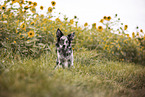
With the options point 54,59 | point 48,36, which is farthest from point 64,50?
point 48,36

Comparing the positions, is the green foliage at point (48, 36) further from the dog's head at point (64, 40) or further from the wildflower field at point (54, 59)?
the dog's head at point (64, 40)

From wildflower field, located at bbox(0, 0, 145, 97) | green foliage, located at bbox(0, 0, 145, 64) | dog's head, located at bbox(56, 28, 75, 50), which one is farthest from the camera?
green foliage, located at bbox(0, 0, 145, 64)

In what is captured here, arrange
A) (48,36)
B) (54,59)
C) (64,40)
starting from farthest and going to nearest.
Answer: (48,36)
(54,59)
(64,40)

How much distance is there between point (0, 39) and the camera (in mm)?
4508

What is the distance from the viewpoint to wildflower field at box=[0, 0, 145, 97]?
5.76ft

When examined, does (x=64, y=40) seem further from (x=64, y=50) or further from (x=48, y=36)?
(x=48, y=36)

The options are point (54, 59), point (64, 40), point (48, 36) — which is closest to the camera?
point (64, 40)

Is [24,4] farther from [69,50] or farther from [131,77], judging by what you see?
[131,77]

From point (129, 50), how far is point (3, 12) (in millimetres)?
5392

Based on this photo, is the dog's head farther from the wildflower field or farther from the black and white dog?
the wildflower field

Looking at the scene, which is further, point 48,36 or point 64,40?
point 48,36

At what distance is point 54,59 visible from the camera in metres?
4.30

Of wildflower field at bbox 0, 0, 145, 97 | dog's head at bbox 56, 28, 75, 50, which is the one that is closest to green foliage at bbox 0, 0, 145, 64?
wildflower field at bbox 0, 0, 145, 97

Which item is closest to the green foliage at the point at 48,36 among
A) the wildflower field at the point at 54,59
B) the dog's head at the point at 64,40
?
the wildflower field at the point at 54,59
